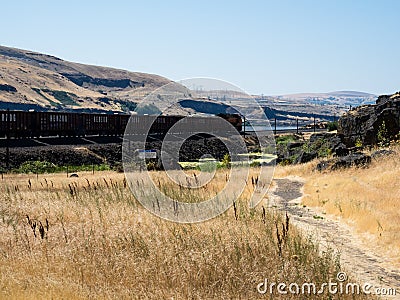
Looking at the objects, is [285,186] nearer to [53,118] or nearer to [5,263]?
[5,263]

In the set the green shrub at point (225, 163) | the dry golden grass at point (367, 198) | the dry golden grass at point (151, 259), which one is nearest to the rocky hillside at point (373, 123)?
the dry golden grass at point (367, 198)

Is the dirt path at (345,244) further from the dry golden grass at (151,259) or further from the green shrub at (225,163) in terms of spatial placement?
the green shrub at (225,163)

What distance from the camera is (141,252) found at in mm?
8797

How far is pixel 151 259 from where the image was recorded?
848cm

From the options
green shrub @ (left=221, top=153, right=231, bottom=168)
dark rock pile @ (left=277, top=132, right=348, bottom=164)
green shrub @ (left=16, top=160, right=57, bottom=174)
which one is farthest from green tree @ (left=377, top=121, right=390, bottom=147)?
green shrub @ (left=16, top=160, right=57, bottom=174)

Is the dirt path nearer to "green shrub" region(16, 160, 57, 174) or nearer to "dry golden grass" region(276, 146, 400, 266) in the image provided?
"dry golden grass" region(276, 146, 400, 266)

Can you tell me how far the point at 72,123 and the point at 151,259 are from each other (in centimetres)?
4101

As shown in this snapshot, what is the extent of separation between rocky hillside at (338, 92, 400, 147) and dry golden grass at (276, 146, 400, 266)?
19.1ft

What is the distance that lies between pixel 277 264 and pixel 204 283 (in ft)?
4.35

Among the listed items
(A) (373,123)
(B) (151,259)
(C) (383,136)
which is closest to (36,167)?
(A) (373,123)

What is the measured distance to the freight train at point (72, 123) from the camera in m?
41.1

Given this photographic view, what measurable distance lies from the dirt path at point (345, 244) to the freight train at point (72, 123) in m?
19.8

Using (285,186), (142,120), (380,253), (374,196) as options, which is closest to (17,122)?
(142,120)

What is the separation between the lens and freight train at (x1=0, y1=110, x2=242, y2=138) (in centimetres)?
4106
